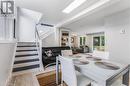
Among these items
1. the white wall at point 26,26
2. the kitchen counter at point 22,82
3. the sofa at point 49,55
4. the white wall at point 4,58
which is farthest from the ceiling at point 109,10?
the kitchen counter at point 22,82

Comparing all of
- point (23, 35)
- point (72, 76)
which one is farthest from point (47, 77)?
point (23, 35)

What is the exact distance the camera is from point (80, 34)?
978cm

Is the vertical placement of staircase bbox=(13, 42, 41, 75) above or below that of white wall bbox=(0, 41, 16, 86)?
below

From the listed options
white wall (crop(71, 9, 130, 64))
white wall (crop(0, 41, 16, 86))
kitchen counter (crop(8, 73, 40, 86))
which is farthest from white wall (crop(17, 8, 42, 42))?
white wall (crop(71, 9, 130, 64))

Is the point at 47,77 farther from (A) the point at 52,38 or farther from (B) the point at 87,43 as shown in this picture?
(B) the point at 87,43

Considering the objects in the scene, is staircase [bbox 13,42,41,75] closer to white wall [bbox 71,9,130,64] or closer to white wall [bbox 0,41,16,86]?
white wall [bbox 0,41,16,86]

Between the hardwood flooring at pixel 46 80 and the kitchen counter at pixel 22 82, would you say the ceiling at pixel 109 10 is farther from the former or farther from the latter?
the kitchen counter at pixel 22 82

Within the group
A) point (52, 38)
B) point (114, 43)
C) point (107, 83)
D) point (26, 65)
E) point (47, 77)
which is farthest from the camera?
point (52, 38)

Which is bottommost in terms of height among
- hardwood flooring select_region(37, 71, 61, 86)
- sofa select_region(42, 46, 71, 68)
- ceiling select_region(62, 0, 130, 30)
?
hardwood flooring select_region(37, 71, 61, 86)

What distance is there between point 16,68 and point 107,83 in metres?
2.58

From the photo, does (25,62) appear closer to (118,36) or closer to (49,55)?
(49,55)

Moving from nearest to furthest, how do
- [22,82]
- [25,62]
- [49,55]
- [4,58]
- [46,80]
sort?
1. [4,58]
2. [22,82]
3. [46,80]
4. [25,62]
5. [49,55]

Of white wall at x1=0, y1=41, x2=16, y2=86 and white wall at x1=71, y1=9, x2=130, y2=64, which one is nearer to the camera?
white wall at x1=0, y1=41, x2=16, y2=86

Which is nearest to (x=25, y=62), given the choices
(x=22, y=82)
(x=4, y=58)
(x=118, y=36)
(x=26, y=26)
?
(x=22, y=82)
